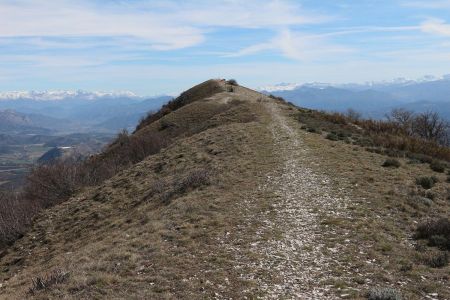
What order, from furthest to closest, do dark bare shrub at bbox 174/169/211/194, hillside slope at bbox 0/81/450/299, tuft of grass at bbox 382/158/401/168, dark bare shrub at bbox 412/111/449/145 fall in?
dark bare shrub at bbox 412/111/449/145 < tuft of grass at bbox 382/158/401/168 < dark bare shrub at bbox 174/169/211/194 < hillside slope at bbox 0/81/450/299

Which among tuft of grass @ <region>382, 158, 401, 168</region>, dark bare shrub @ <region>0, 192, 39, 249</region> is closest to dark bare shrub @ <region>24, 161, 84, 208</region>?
dark bare shrub @ <region>0, 192, 39, 249</region>

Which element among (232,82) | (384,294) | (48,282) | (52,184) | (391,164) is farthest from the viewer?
(232,82)

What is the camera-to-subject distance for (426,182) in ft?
72.0

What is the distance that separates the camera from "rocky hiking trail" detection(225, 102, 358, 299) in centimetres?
1193

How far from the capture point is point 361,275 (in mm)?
12422

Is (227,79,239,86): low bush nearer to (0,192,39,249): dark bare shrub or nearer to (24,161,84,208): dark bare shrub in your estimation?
(24,161,84,208): dark bare shrub

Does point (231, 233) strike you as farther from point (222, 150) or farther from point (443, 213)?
point (222, 150)

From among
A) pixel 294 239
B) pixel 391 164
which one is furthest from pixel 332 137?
pixel 294 239

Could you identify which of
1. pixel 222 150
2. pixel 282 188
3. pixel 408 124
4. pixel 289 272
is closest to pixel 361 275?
pixel 289 272

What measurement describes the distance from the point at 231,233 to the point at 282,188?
21.1 ft

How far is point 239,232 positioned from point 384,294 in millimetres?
6464

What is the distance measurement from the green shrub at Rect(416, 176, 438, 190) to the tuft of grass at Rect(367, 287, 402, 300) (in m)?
12.3

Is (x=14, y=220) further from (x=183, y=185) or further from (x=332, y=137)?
(x=332, y=137)

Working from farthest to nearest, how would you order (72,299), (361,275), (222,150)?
(222,150) < (361,275) < (72,299)
